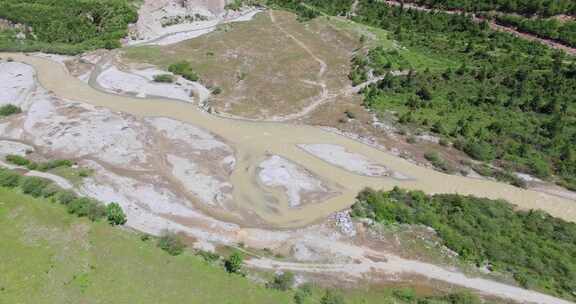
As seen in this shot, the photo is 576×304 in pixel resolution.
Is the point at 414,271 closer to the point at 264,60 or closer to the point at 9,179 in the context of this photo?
A: the point at 9,179

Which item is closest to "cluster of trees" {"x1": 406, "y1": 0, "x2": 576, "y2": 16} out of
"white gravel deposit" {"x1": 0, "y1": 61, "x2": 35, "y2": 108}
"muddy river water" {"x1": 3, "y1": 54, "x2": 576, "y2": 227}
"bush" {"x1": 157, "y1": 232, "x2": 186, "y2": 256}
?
"muddy river water" {"x1": 3, "y1": 54, "x2": 576, "y2": 227}

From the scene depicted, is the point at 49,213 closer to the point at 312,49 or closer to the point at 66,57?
the point at 66,57

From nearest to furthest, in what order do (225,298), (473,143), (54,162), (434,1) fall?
(225,298), (54,162), (473,143), (434,1)

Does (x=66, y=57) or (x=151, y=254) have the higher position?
(x=66, y=57)

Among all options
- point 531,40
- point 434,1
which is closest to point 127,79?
point 434,1

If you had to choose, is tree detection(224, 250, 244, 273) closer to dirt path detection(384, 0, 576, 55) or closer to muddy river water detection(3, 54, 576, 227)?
muddy river water detection(3, 54, 576, 227)

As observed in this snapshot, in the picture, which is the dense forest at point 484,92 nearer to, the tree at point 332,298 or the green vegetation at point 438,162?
the green vegetation at point 438,162

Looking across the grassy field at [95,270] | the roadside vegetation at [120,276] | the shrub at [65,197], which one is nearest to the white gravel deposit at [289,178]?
the roadside vegetation at [120,276]
